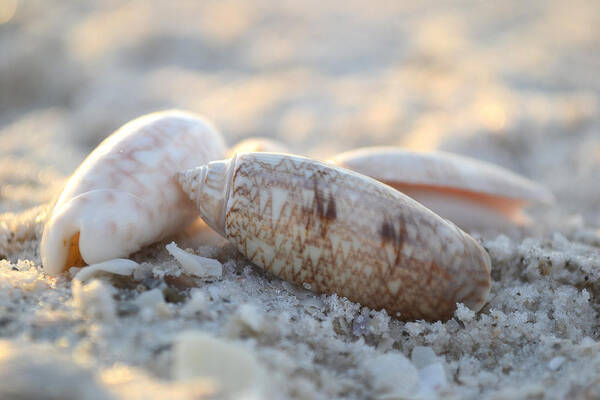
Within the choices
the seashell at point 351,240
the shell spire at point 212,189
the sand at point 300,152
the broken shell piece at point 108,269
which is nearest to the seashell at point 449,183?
the sand at point 300,152

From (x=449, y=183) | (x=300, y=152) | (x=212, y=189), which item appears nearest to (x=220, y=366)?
(x=212, y=189)

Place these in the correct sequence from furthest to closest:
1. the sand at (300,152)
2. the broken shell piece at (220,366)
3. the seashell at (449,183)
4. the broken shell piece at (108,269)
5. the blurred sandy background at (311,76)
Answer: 1. the blurred sandy background at (311,76)
2. the seashell at (449,183)
3. the broken shell piece at (108,269)
4. the sand at (300,152)
5. the broken shell piece at (220,366)

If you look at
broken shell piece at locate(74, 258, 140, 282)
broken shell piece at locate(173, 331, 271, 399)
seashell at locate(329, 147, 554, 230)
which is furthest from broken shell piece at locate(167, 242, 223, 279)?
seashell at locate(329, 147, 554, 230)

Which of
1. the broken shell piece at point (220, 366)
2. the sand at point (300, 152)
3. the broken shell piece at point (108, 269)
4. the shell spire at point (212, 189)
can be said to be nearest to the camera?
the broken shell piece at point (220, 366)

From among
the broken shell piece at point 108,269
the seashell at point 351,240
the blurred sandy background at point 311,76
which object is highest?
the blurred sandy background at point 311,76

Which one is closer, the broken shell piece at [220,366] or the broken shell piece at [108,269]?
the broken shell piece at [220,366]

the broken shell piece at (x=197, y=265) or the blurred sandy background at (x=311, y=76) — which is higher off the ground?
the blurred sandy background at (x=311, y=76)

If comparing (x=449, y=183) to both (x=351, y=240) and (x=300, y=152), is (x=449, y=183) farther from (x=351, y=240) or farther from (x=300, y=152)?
(x=300, y=152)

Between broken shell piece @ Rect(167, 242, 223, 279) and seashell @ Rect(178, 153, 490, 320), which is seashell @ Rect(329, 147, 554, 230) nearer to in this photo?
seashell @ Rect(178, 153, 490, 320)

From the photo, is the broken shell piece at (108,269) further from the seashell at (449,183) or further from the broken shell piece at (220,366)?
the seashell at (449,183)
